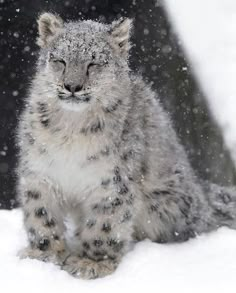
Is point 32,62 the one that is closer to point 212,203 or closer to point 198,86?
point 198,86

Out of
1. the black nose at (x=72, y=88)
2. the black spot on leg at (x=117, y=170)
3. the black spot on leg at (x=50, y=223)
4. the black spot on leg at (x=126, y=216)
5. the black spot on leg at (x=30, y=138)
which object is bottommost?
the black spot on leg at (x=50, y=223)

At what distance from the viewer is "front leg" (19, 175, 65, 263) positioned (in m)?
5.68

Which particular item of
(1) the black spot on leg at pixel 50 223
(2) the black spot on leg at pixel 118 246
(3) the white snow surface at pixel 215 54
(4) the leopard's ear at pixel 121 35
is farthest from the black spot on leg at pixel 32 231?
(3) the white snow surface at pixel 215 54

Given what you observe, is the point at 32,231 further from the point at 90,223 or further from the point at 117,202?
the point at 117,202

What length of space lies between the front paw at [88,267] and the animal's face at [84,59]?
1174 millimetres

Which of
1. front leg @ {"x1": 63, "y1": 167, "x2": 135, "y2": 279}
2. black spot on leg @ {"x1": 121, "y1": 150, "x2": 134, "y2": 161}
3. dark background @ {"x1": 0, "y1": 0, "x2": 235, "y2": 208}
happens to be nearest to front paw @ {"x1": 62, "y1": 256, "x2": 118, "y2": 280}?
front leg @ {"x1": 63, "y1": 167, "x2": 135, "y2": 279}

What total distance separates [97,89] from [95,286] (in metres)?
1.40

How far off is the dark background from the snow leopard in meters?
2.29

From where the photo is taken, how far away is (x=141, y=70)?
27.7 ft

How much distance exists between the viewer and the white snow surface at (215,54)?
871cm

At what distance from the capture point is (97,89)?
5395 millimetres

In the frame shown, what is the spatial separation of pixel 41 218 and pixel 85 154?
63cm

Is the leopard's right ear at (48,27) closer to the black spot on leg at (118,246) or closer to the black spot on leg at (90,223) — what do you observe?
the black spot on leg at (90,223)

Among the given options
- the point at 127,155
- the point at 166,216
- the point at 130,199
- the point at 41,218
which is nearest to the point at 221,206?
the point at 166,216
